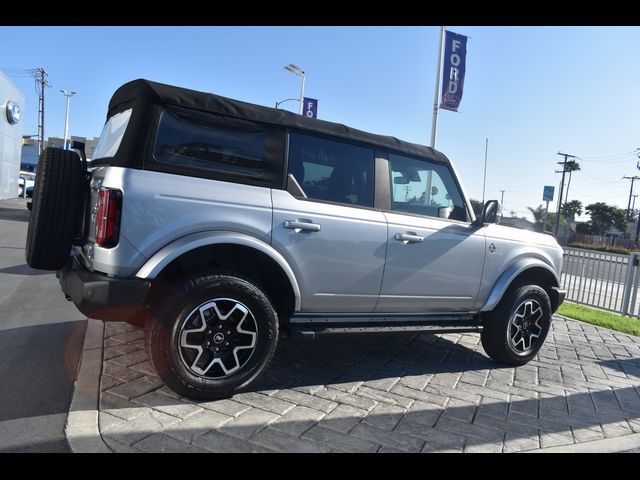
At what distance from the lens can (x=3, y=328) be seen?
4816 mm

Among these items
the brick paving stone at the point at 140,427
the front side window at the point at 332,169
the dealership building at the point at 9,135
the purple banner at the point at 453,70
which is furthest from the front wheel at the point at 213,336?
the dealership building at the point at 9,135

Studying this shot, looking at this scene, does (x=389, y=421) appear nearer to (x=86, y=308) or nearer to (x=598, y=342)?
(x=86, y=308)

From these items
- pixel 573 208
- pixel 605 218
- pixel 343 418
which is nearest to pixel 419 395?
pixel 343 418

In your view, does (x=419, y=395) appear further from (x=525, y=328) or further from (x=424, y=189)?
(x=424, y=189)

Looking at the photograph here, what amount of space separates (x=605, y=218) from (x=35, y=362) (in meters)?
77.4

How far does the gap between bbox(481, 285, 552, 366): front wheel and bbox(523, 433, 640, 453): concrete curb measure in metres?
1.42

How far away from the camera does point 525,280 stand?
5.07 m

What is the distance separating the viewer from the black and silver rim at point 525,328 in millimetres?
4824

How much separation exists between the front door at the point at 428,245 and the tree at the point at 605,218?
240 ft

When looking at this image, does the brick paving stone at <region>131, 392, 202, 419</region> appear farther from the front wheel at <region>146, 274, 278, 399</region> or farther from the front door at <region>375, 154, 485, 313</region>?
the front door at <region>375, 154, 485, 313</region>

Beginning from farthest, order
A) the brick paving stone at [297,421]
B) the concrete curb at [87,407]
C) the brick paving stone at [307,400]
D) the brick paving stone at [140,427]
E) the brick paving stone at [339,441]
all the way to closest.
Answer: the brick paving stone at [307,400], the brick paving stone at [297,421], the brick paving stone at [339,441], the brick paving stone at [140,427], the concrete curb at [87,407]

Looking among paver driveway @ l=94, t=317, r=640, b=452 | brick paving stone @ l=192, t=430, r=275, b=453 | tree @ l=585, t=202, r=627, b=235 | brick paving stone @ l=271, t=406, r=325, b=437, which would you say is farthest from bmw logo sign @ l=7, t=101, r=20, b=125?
tree @ l=585, t=202, r=627, b=235

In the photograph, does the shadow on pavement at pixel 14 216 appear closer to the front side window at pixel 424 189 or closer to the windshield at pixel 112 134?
the windshield at pixel 112 134
